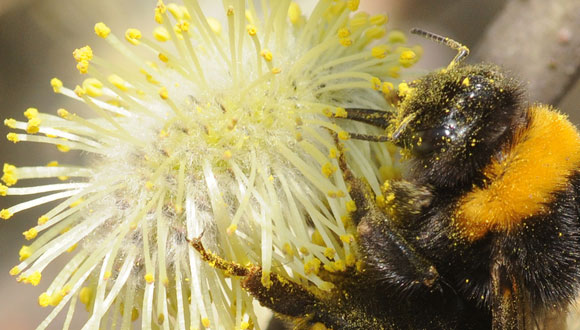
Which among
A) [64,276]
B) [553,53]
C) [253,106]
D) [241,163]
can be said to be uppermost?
[553,53]

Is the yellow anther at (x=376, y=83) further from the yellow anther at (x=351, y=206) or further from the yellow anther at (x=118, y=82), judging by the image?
the yellow anther at (x=118, y=82)

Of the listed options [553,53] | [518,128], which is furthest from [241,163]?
[553,53]

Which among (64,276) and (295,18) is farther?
(295,18)

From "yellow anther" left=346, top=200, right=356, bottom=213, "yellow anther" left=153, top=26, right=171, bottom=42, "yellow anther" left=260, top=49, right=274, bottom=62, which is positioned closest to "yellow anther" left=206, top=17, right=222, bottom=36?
"yellow anther" left=153, top=26, right=171, bottom=42

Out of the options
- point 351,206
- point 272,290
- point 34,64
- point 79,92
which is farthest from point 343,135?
point 34,64

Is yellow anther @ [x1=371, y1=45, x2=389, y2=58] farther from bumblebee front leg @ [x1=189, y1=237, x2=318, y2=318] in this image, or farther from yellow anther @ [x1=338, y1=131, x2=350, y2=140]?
bumblebee front leg @ [x1=189, y1=237, x2=318, y2=318]

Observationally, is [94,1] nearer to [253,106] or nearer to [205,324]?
[253,106]

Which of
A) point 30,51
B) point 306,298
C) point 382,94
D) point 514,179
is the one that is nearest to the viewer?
point 514,179
